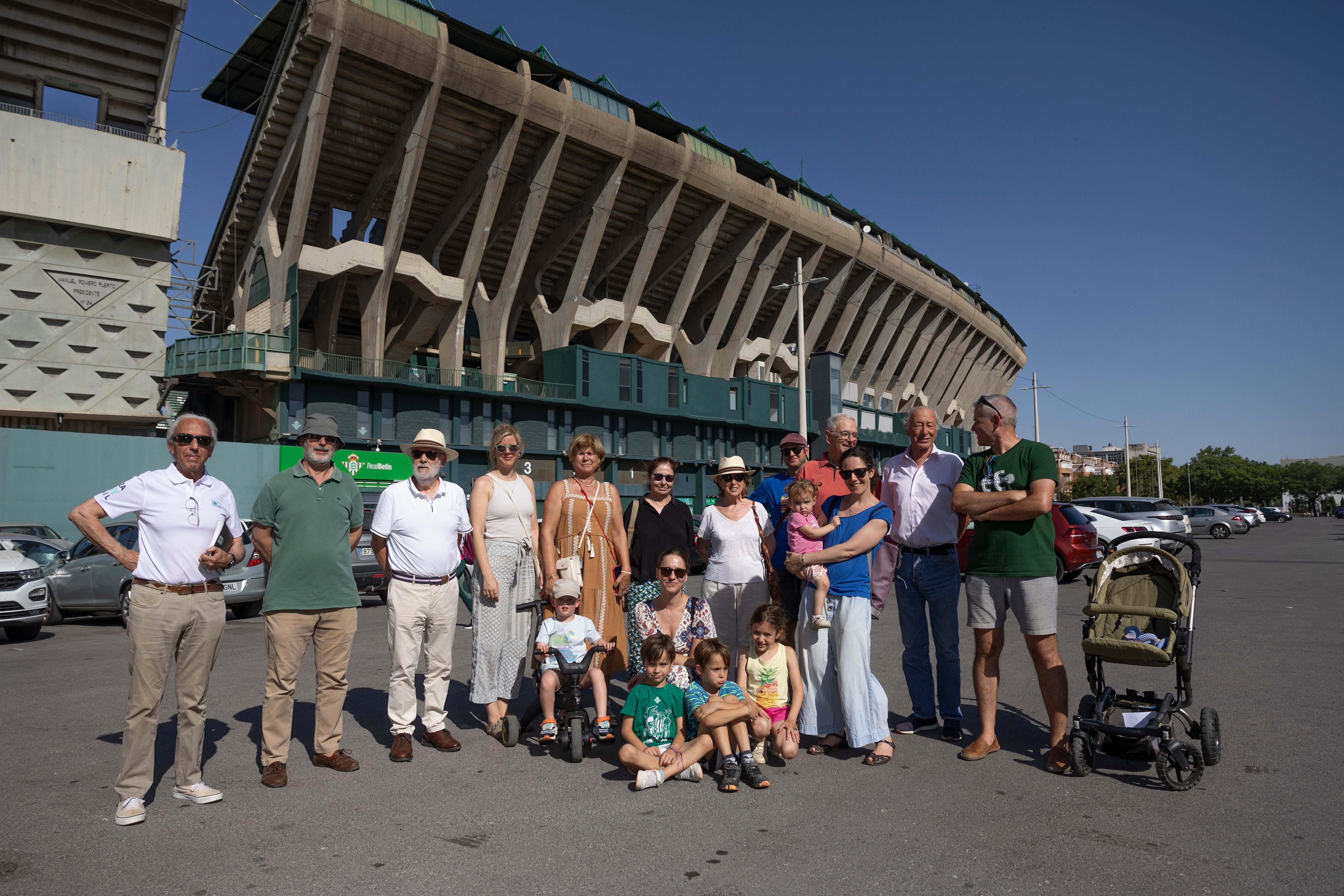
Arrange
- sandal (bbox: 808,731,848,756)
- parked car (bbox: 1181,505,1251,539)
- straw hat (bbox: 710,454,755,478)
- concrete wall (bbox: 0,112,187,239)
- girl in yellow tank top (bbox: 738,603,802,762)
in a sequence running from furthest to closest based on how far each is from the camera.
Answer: parked car (bbox: 1181,505,1251,539), concrete wall (bbox: 0,112,187,239), straw hat (bbox: 710,454,755,478), sandal (bbox: 808,731,848,756), girl in yellow tank top (bbox: 738,603,802,762)

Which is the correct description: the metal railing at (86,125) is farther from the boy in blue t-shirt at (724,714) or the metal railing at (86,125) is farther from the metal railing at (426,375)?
the boy in blue t-shirt at (724,714)

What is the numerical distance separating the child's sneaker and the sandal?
1159 mm

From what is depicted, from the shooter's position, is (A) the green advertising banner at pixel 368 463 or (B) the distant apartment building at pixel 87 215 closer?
(B) the distant apartment building at pixel 87 215

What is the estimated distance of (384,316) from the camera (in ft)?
102

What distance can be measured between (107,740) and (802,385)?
74.8ft

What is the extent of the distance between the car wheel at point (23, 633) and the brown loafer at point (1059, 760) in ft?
40.2

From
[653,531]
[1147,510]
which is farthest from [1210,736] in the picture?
[1147,510]

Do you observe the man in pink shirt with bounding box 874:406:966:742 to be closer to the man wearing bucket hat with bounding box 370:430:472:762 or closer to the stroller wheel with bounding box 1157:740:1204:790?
the stroller wheel with bounding box 1157:740:1204:790

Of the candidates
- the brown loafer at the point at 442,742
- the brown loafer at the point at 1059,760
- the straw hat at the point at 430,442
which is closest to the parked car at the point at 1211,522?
the brown loafer at the point at 1059,760

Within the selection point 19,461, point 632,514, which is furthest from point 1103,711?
point 19,461

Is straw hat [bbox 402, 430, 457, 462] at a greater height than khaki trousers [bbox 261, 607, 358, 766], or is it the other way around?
straw hat [bbox 402, 430, 457, 462]

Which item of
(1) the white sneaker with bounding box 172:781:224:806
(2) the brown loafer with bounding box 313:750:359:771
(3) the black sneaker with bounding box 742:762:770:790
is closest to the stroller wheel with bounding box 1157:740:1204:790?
(3) the black sneaker with bounding box 742:762:770:790

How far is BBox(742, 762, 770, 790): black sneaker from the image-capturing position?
14.6 feet

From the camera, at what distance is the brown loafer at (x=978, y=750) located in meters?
4.90
